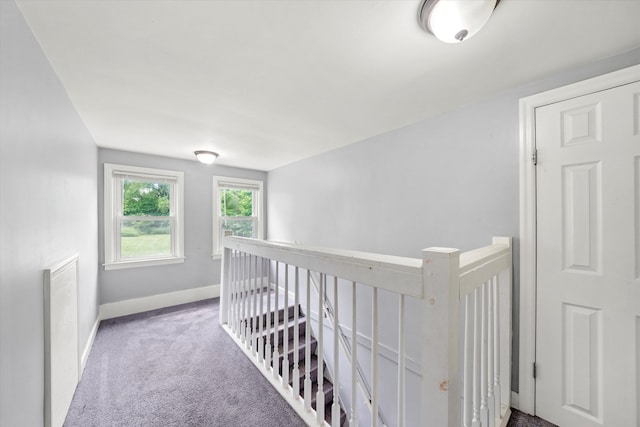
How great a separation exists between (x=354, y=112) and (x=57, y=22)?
5.91 feet

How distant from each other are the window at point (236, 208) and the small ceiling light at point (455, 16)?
3.65 m

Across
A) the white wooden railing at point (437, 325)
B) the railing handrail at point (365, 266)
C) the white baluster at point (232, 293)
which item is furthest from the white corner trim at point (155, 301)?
the railing handrail at point (365, 266)

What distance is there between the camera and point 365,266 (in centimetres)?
107

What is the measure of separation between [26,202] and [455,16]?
206cm

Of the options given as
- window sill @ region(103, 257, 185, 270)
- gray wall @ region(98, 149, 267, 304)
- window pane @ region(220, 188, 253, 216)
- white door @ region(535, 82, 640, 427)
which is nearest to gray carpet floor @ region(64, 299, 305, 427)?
gray wall @ region(98, 149, 267, 304)

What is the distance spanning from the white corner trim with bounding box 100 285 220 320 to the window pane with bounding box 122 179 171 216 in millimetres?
1172

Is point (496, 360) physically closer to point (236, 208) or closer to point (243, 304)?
point (243, 304)

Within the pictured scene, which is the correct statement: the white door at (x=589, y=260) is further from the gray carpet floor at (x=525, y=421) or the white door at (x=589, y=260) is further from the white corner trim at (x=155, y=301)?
the white corner trim at (x=155, y=301)

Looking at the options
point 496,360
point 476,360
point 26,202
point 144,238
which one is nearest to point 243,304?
point 26,202

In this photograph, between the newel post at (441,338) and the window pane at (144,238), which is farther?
the window pane at (144,238)

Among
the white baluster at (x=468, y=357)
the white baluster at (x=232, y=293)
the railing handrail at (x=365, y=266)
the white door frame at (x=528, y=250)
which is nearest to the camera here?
the railing handrail at (x=365, y=266)

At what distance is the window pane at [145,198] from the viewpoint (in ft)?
10.9

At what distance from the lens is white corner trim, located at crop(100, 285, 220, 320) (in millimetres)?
3054

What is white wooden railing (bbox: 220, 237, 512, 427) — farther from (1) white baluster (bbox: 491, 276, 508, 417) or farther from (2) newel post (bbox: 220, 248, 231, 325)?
(2) newel post (bbox: 220, 248, 231, 325)
